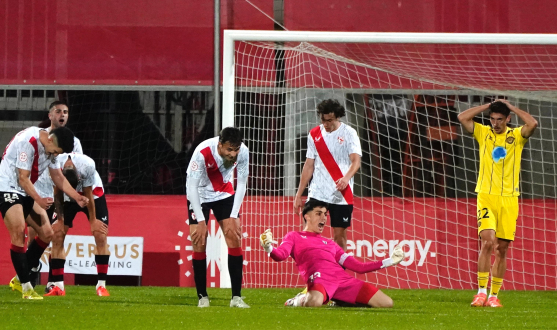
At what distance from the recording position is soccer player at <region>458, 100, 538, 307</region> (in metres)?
7.77

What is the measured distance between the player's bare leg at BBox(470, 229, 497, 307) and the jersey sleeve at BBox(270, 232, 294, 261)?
1831mm

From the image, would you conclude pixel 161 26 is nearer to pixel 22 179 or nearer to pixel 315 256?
pixel 22 179

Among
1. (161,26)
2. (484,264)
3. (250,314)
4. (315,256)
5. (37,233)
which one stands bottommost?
(250,314)

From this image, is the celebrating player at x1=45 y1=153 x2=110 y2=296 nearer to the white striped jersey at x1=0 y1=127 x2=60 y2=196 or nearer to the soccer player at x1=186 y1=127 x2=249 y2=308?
the white striped jersey at x1=0 y1=127 x2=60 y2=196

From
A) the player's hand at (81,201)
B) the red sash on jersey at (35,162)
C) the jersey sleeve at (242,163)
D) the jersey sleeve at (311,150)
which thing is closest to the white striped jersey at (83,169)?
the player's hand at (81,201)

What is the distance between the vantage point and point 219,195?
730cm

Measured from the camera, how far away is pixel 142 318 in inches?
236

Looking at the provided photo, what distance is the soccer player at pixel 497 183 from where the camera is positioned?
777 centimetres

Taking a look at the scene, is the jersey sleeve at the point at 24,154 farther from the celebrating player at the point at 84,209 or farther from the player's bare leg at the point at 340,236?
the player's bare leg at the point at 340,236

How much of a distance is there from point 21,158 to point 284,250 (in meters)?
2.46

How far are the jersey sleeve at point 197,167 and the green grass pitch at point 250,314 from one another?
107 cm

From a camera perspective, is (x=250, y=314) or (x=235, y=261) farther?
(x=235, y=261)

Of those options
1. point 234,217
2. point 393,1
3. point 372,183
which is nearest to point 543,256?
point 372,183

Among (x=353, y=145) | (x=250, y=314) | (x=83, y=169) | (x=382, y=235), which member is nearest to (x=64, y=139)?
(x=83, y=169)
